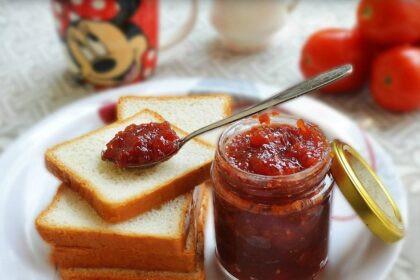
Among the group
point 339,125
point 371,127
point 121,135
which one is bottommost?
point 371,127

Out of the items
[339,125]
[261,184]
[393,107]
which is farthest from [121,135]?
[393,107]

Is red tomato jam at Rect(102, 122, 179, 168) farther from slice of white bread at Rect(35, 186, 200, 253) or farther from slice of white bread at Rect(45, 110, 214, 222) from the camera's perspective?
slice of white bread at Rect(35, 186, 200, 253)

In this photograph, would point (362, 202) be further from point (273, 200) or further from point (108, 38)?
point (108, 38)

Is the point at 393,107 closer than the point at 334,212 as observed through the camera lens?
No

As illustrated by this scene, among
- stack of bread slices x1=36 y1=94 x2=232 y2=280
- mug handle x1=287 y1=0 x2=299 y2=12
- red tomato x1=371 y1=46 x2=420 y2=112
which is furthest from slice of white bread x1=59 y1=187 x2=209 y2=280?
mug handle x1=287 y1=0 x2=299 y2=12

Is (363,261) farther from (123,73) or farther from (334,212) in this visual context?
(123,73)

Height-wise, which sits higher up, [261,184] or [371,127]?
[261,184]

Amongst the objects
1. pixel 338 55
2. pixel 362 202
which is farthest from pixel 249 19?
pixel 362 202
